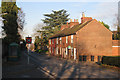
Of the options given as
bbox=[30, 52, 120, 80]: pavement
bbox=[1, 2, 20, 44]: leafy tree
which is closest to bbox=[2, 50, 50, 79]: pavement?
bbox=[30, 52, 120, 80]: pavement

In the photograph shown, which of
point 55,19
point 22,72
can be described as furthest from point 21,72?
point 55,19

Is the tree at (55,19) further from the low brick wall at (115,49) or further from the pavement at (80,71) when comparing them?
the pavement at (80,71)

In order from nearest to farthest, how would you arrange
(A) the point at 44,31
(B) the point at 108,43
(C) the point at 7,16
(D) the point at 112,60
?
(D) the point at 112,60 → (C) the point at 7,16 → (B) the point at 108,43 → (A) the point at 44,31

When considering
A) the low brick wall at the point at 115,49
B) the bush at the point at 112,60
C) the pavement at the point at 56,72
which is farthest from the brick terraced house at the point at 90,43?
the pavement at the point at 56,72

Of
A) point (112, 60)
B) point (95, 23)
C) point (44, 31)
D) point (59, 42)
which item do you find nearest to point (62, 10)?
point (44, 31)

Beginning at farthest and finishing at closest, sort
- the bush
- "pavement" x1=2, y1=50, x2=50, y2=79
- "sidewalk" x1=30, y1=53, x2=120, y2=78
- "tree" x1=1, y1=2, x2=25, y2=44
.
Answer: "tree" x1=1, y1=2, x2=25, y2=44 < the bush < "sidewalk" x1=30, y1=53, x2=120, y2=78 < "pavement" x1=2, y1=50, x2=50, y2=79

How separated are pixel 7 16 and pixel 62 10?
1602 inches

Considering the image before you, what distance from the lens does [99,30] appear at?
109 feet

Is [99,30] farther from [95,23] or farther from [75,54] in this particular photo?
[75,54]

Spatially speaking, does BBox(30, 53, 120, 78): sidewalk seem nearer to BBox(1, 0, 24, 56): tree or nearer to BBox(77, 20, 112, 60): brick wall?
BBox(77, 20, 112, 60): brick wall

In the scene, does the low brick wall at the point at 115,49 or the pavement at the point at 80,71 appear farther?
the low brick wall at the point at 115,49

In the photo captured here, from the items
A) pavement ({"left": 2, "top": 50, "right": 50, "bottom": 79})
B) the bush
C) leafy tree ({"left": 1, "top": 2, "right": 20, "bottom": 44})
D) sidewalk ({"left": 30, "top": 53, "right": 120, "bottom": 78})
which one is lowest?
sidewalk ({"left": 30, "top": 53, "right": 120, "bottom": 78})

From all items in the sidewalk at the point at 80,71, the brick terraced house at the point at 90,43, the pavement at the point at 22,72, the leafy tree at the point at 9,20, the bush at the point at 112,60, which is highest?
the leafy tree at the point at 9,20

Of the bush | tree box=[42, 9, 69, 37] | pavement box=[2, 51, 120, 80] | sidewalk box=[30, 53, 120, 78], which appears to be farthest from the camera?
tree box=[42, 9, 69, 37]
